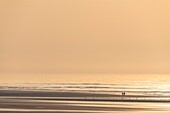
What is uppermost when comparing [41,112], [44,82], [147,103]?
[44,82]

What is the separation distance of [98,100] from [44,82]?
312 millimetres

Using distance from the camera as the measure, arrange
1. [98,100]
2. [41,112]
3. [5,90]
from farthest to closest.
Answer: [5,90], [98,100], [41,112]

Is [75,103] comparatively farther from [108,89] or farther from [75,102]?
[108,89]

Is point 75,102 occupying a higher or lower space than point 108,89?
lower

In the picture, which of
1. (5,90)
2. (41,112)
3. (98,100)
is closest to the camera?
(41,112)

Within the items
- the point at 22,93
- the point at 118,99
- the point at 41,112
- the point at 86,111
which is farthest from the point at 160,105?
the point at 22,93

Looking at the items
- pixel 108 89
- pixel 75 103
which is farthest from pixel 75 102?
pixel 108 89

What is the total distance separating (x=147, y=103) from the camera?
1.62 m

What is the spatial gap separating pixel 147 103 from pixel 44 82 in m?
0.53

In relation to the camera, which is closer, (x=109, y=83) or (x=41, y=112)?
(x=41, y=112)

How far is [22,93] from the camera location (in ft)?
5.68

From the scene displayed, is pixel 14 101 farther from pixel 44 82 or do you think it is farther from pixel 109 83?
pixel 109 83

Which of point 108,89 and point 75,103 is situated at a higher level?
point 108,89

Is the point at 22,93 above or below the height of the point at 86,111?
above
